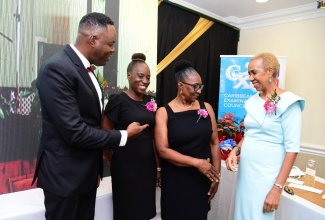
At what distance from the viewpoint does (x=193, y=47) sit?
4.27 m

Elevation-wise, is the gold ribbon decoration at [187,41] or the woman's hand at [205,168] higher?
the gold ribbon decoration at [187,41]

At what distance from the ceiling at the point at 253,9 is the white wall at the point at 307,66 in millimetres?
164

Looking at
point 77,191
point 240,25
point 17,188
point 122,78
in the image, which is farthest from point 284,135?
point 240,25

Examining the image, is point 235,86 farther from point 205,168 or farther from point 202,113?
point 205,168

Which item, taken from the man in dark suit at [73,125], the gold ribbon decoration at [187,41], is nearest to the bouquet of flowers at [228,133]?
the gold ribbon decoration at [187,41]

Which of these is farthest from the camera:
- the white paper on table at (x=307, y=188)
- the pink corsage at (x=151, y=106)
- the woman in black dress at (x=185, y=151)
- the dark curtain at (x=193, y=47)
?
the dark curtain at (x=193, y=47)

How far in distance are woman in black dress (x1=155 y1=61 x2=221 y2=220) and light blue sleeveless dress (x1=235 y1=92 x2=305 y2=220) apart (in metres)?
0.22

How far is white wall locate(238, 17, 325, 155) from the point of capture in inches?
155

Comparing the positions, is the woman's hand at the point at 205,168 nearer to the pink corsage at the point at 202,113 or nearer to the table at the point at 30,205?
the pink corsage at the point at 202,113

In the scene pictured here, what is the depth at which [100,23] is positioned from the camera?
1223 millimetres

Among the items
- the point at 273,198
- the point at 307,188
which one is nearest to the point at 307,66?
the point at 307,188

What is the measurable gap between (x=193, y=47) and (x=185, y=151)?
3000 millimetres

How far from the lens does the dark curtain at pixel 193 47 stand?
12.4ft

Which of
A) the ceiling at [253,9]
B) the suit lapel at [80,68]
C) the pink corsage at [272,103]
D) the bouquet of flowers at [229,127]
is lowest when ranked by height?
the bouquet of flowers at [229,127]
